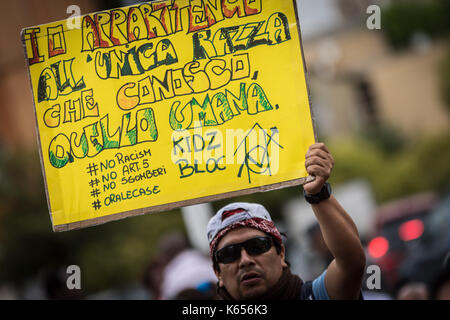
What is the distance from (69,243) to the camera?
96.5 ft

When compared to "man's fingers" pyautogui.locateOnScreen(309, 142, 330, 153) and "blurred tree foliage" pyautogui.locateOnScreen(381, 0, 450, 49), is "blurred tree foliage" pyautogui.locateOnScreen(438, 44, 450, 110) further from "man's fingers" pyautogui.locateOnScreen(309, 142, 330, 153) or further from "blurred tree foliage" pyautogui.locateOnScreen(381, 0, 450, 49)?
"man's fingers" pyautogui.locateOnScreen(309, 142, 330, 153)

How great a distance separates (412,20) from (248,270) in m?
43.3

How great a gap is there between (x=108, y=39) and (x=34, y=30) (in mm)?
382

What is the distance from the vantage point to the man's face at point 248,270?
3.02 metres

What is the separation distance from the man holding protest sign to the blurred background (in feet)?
22.1

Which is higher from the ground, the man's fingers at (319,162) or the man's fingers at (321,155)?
the man's fingers at (321,155)

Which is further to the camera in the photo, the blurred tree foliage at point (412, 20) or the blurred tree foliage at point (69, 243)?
the blurred tree foliage at point (412, 20)

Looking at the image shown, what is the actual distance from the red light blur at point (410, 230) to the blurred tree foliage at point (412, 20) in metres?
32.2

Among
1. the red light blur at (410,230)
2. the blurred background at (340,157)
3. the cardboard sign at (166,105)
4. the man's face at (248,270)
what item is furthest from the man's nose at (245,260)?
the red light blur at (410,230)

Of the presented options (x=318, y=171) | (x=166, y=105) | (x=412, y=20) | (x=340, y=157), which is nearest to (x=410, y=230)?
(x=166, y=105)

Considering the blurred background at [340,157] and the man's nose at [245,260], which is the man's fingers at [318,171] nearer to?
the man's nose at [245,260]

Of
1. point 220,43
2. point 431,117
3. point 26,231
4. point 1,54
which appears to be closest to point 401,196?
point 431,117

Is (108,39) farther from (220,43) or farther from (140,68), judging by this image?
(220,43)
